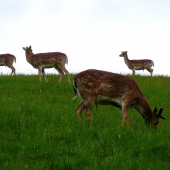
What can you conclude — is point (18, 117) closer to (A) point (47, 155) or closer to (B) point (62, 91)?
(A) point (47, 155)

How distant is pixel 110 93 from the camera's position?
7.73 m

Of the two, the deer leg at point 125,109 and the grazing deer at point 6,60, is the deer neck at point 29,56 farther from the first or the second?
the deer leg at point 125,109

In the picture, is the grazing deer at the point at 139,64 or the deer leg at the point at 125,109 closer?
the deer leg at the point at 125,109

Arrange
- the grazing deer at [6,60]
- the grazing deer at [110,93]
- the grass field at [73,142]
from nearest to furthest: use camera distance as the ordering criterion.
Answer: the grass field at [73,142], the grazing deer at [110,93], the grazing deer at [6,60]

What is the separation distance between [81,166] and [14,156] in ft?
3.66

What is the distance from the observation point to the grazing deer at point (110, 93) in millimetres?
7609

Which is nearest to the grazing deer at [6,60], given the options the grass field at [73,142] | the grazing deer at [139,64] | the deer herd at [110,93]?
the grazing deer at [139,64]

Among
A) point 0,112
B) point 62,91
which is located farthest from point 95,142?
point 62,91

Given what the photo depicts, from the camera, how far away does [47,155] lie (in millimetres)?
5531

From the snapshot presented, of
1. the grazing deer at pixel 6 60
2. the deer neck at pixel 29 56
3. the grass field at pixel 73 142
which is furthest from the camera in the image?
the grazing deer at pixel 6 60

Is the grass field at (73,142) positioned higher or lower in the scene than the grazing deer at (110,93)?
lower

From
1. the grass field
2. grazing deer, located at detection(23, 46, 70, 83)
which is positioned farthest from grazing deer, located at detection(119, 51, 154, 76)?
the grass field

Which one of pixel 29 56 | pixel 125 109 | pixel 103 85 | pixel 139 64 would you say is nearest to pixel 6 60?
pixel 29 56

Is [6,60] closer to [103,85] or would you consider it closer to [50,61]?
[50,61]
